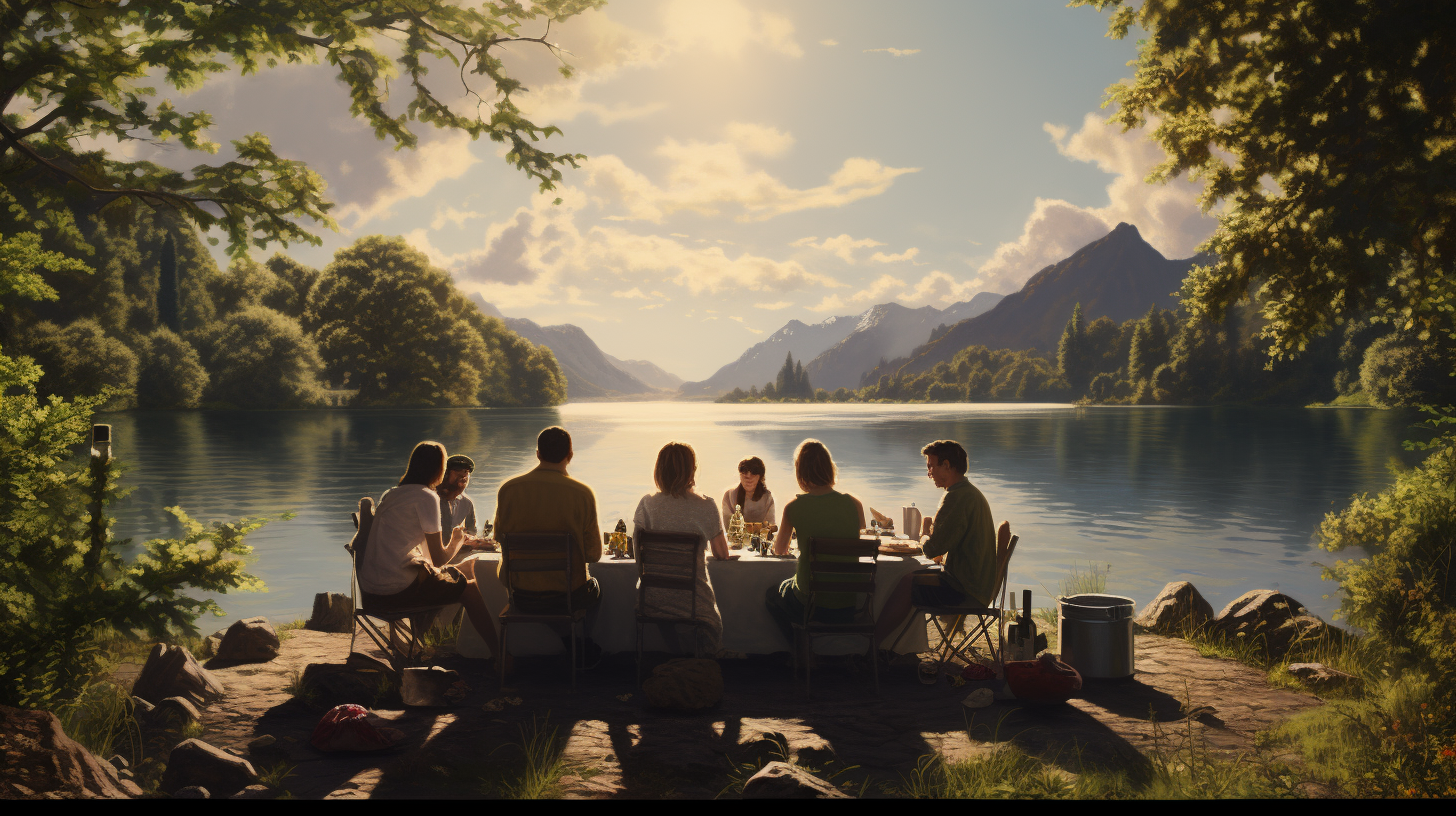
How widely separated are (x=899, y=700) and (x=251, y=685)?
4675 millimetres

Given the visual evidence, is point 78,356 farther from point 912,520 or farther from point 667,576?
point 912,520

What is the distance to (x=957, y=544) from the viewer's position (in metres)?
5.90

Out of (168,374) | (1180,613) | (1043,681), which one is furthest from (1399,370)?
(168,374)

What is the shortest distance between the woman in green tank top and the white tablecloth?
0.45m

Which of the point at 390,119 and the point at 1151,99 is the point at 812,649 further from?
the point at 1151,99

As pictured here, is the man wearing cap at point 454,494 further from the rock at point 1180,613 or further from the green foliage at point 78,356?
the green foliage at point 78,356

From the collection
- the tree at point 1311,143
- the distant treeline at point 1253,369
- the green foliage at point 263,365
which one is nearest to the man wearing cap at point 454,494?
the tree at point 1311,143

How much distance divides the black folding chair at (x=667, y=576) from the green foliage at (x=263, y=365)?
166 ft

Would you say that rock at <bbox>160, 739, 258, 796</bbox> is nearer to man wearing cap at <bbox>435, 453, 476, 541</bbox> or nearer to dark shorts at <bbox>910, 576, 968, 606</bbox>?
man wearing cap at <bbox>435, 453, 476, 541</bbox>

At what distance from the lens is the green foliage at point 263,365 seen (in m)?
49.1

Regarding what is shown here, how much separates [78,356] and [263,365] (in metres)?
11.3

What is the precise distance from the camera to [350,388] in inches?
2264

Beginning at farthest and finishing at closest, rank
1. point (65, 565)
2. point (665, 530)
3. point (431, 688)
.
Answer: point (665, 530)
point (431, 688)
point (65, 565)

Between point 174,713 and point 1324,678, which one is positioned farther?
point 1324,678
